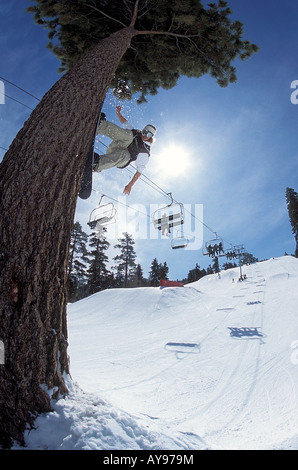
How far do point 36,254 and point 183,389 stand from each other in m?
3.99

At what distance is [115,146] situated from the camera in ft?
15.9

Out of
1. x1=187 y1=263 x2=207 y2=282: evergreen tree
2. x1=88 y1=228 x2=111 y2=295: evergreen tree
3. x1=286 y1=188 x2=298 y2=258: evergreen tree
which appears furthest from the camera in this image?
x1=187 y1=263 x2=207 y2=282: evergreen tree

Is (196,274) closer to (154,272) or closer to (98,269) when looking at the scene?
(154,272)

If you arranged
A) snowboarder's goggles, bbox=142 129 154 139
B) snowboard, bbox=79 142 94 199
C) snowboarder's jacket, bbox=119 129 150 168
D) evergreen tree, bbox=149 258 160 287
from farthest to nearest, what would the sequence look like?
evergreen tree, bbox=149 258 160 287 → snowboarder's goggles, bbox=142 129 154 139 → snowboarder's jacket, bbox=119 129 150 168 → snowboard, bbox=79 142 94 199

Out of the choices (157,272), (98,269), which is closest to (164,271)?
(157,272)

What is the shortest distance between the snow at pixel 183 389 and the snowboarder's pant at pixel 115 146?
381cm

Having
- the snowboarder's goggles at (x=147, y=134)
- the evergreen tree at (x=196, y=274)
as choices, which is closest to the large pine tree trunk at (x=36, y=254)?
the snowboarder's goggles at (x=147, y=134)

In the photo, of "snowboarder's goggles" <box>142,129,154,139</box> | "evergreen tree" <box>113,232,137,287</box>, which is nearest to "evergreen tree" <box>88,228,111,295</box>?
"evergreen tree" <box>113,232,137,287</box>

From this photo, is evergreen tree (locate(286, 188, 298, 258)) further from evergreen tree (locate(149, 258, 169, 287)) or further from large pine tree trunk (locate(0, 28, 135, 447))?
large pine tree trunk (locate(0, 28, 135, 447))

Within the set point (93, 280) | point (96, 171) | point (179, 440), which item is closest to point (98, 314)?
point (96, 171)

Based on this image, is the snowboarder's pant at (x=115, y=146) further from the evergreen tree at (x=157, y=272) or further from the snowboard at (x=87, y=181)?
Result: the evergreen tree at (x=157, y=272)

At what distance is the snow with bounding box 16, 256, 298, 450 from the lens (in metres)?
1.49

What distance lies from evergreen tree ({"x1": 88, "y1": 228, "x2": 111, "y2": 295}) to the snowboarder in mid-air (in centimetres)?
3243

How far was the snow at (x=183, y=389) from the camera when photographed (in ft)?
4.89
